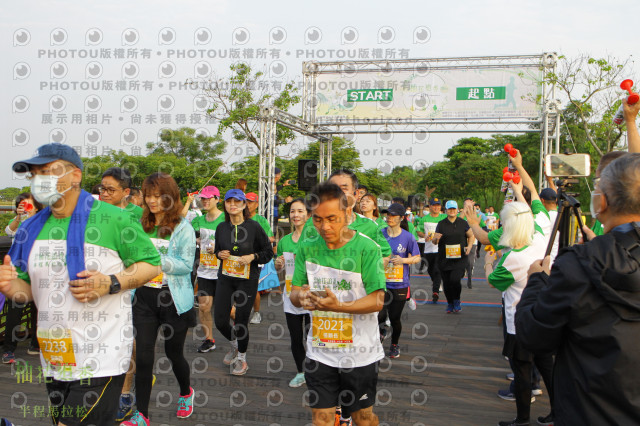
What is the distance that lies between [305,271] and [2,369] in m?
4.32

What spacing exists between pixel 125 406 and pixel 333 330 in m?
2.21

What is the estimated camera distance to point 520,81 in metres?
15.0

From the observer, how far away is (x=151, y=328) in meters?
4.09

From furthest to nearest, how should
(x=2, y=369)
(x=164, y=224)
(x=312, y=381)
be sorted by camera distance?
(x=2, y=369), (x=164, y=224), (x=312, y=381)

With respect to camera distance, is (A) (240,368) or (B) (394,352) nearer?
(A) (240,368)

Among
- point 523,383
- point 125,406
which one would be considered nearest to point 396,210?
point 523,383

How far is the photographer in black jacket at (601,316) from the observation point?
1.75 meters

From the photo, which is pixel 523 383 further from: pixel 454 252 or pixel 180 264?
pixel 454 252

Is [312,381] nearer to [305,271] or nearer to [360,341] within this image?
[360,341]

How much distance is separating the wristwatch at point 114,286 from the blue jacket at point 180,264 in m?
1.58

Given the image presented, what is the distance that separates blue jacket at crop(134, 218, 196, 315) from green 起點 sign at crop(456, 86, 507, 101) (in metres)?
12.8

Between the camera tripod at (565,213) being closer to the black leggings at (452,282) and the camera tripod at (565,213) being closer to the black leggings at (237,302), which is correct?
the black leggings at (237,302)

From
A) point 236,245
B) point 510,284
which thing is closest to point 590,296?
point 510,284

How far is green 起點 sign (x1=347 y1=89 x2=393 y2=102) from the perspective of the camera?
52.1ft
